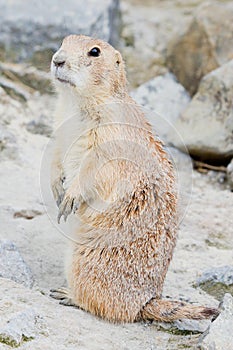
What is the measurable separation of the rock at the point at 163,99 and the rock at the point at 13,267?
10.8 feet

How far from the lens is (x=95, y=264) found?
176 inches

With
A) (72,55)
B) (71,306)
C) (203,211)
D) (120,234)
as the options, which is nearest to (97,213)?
(120,234)

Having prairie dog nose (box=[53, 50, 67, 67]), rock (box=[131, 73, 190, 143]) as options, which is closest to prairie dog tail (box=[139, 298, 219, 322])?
prairie dog nose (box=[53, 50, 67, 67])

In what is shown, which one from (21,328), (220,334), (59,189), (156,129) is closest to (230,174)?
(156,129)

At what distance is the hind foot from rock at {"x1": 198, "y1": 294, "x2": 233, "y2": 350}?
1.00m

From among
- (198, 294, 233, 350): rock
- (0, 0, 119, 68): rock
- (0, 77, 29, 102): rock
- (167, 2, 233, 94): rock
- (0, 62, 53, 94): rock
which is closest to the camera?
(198, 294, 233, 350): rock

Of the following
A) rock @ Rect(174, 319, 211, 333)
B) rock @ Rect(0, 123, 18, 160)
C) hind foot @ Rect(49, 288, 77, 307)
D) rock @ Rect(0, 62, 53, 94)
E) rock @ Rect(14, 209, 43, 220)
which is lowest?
rock @ Rect(14, 209, 43, 220)

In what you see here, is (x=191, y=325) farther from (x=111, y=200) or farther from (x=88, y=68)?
(x=88, y=68)

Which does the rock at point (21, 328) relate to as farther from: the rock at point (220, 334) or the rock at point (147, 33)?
the rock at point (147, 33)

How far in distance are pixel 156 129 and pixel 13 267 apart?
3.25 m

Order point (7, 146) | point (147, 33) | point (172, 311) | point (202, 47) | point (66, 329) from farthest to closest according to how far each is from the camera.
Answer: point (147, 33), point (202, 47), point (7, 146), point (172, 311), point (66, 329)

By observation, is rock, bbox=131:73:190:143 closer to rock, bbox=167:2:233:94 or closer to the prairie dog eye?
rock, bbox=167:2:233:94

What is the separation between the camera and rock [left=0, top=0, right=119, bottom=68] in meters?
8.07

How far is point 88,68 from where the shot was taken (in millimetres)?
4641
